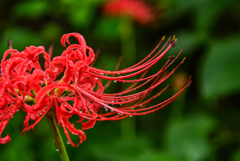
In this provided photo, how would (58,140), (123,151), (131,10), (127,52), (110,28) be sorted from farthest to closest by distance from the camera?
(127,52), (110,28), (131,10), (123,151), (58,140)

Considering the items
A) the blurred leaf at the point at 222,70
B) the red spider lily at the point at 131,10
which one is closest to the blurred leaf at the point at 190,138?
the blurred leaf at the point at 222,70

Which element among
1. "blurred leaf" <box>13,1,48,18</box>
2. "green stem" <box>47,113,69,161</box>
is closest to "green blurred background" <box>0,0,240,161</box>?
"blurred leaf" <box>13,1,48,18</box>

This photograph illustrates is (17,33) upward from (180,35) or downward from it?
upward

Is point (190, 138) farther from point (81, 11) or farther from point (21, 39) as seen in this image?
point (21, 39)

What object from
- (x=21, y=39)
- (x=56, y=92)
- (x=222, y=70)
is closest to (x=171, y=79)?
(x=222, y=70)

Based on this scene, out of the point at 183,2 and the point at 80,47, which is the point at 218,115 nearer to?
the point at 183,2

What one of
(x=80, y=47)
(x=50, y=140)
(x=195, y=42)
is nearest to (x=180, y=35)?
(x=195, y=42)

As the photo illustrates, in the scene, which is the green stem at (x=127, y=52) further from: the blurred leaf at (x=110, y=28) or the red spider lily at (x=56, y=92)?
the red spider lily at (x=56, y=92)
